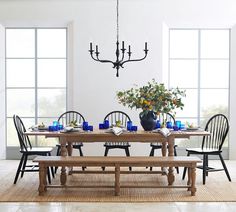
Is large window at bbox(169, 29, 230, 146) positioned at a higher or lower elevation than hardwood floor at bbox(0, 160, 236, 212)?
higher

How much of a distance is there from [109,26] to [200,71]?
1.63 meters

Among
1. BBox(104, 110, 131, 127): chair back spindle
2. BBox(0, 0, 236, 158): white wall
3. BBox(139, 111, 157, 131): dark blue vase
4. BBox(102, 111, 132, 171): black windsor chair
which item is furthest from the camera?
BBox(0, 0, 236, 158): white wall

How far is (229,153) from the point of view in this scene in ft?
27.0

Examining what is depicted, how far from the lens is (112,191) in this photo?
18.8 ft

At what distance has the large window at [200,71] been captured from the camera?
829cm

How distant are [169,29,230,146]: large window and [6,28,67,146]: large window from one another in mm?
1779

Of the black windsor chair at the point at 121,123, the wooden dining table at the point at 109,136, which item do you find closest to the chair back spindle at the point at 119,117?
the black windsor chair at the point at 121,123

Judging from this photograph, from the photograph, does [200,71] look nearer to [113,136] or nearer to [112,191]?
[113,136]

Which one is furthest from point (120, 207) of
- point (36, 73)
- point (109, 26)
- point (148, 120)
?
point (36, 73)

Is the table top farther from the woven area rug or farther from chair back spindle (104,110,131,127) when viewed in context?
chair back spindle (104,110,131,127)

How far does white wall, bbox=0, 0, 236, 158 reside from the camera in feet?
26.2

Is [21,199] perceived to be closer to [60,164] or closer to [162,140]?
[60,164]

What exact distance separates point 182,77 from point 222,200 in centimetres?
338

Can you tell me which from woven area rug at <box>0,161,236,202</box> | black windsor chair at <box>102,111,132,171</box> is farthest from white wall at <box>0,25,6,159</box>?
black windsor chair at <box>102,111,132,171</box>
